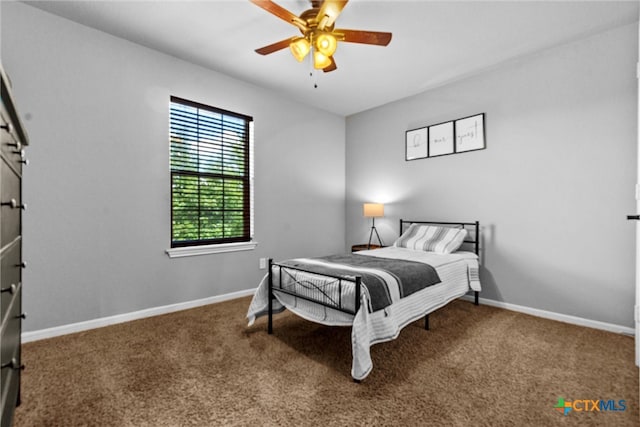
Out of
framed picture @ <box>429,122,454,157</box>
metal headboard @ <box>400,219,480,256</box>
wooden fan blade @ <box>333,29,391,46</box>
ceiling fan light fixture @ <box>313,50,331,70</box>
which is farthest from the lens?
framed picture @ <box>429,122,454,157</box>

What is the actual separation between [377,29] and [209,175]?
222cm

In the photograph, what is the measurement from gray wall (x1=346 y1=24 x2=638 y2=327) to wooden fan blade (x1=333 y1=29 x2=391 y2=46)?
6.28 ft

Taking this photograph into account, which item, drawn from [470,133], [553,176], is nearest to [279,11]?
[470,133]

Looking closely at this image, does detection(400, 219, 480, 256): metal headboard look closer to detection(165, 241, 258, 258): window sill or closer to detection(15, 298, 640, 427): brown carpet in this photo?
detection(15, 298, 640, 427): brown carpet

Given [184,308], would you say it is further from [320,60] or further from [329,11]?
[329,11]

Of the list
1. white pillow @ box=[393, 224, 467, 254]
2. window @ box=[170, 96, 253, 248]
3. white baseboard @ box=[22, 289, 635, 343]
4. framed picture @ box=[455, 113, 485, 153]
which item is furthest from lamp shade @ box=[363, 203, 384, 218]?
window @ box=[170, 96, 253, 248]

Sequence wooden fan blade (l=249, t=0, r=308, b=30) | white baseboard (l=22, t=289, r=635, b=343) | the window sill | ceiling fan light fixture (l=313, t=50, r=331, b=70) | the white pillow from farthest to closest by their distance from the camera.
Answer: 1. the white pillow
2. the window sill
3. white baseboard (l=22, t=289, r=635, b=343)
4. ceiling fan light fixture (l=313, t=50, r=331, b=70)
5. wooden fan blade (l=249, t=0, r=308, b=30)

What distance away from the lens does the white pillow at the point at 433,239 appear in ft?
10.8

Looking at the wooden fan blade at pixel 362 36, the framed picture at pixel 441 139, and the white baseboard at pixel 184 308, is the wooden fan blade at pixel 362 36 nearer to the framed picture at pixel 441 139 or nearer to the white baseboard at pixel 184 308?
the framed picture at pixel 441 139

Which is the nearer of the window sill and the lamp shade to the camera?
the window sill

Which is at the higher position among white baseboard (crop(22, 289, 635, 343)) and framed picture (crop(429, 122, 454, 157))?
framed picture (crop(429, 122, 454, 157))

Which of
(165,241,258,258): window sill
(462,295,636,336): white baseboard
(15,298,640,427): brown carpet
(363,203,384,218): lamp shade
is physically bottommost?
(15,298,640,427): brown carpet

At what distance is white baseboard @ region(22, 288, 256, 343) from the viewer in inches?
95.4

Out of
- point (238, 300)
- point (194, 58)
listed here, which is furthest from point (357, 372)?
point (194, 58)
